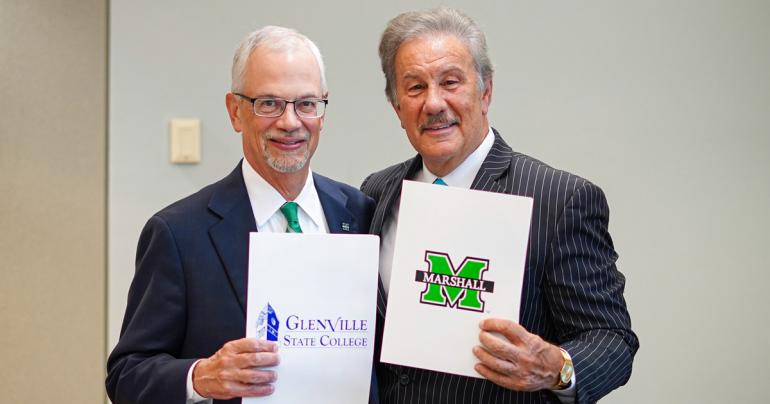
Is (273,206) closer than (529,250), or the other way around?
(529,250)

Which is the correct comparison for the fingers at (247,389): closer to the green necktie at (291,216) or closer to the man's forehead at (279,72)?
the green necktie at (291,216)

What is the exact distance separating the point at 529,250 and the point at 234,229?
67cm

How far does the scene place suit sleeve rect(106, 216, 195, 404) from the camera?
1682 mm

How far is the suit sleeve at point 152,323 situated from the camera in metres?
1.68

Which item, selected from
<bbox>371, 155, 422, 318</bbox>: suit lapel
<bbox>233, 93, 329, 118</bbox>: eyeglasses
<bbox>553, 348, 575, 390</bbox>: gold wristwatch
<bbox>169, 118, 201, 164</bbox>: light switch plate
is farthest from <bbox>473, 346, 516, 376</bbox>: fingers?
<bbox>169, 118, 201, 164</bbox>: light switch plate

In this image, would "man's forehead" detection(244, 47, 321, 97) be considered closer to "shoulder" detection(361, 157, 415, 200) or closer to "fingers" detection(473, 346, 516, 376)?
"shoulder" detection(361, 157, 415, 200)

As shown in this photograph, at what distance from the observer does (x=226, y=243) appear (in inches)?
69.4

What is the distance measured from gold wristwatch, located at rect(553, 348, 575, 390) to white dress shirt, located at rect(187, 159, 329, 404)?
0.66 meters

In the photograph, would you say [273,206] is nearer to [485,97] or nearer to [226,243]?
[226,243]

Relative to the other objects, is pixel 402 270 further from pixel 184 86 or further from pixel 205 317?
pixel 184 86
